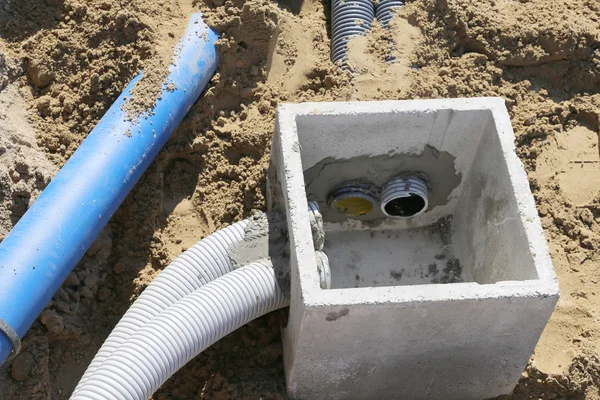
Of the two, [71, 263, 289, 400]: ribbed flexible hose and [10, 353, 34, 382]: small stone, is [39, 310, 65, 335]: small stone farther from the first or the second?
[71, 263, 289, 400]: ribbed flexible hose

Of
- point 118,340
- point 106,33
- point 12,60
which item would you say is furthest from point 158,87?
point 118,340

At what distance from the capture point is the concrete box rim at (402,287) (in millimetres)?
4141

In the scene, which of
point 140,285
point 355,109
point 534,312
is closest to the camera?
point 534,312

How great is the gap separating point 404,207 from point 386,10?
150 cm

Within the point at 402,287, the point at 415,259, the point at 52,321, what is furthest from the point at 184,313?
the point at 415,259

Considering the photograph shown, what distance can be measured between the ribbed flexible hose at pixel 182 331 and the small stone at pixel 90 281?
0.72 metres

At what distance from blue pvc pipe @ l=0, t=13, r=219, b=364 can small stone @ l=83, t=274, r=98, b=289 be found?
361 mm

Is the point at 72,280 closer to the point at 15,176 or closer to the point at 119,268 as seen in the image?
the point at 119,268

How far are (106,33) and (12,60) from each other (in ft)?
1.92

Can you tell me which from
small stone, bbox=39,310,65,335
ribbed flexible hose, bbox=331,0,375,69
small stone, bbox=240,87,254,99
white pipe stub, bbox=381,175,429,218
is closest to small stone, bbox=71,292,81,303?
small stone, bbox=39,310,65,335

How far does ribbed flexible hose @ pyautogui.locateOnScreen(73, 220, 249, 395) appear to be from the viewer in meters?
4.58

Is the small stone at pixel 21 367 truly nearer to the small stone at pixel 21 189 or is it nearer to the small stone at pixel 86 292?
the small stone at pixel 86 292

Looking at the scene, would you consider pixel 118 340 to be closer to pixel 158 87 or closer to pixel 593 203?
pixel 158 87

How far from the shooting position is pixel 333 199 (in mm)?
5223
